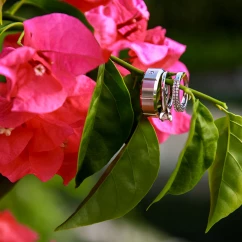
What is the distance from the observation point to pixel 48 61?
36 centimetres

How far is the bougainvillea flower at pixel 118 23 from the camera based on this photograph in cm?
39

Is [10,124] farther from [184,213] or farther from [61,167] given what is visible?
[184,213]

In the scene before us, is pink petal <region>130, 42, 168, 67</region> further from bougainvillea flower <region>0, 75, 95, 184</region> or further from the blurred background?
the blurred background

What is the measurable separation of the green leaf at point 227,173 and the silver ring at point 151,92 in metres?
0.05

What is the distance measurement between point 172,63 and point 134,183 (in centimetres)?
11

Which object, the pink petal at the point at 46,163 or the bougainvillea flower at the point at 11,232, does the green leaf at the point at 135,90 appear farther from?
the bougainvillea flower at the point at 11,232

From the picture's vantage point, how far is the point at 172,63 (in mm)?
457

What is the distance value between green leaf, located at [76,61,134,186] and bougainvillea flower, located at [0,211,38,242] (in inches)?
10.6

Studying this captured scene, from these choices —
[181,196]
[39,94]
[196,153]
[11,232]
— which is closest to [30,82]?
[39,94]

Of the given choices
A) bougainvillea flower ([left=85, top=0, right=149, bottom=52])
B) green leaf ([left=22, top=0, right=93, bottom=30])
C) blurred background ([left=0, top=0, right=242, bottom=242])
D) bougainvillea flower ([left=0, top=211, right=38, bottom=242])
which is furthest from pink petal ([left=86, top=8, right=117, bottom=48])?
blurred background ([left=0, top=0, right=242, bottom=242])

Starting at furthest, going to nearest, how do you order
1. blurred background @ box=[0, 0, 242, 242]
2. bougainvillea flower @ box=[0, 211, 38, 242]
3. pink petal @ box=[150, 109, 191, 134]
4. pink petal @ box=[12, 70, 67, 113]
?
blurred background @ box=[0, 0, 242, 242] → bougainvillea flower @ box=[0, 211, 38, 242] → pink petal @ box=[150, 109, 191, 134] → pink petal @ box=[12, 70, 67, 113]

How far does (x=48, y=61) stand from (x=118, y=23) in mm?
76

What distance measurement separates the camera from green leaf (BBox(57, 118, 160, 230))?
39 cm

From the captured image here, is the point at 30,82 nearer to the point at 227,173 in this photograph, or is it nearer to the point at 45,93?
the point at 45,93
